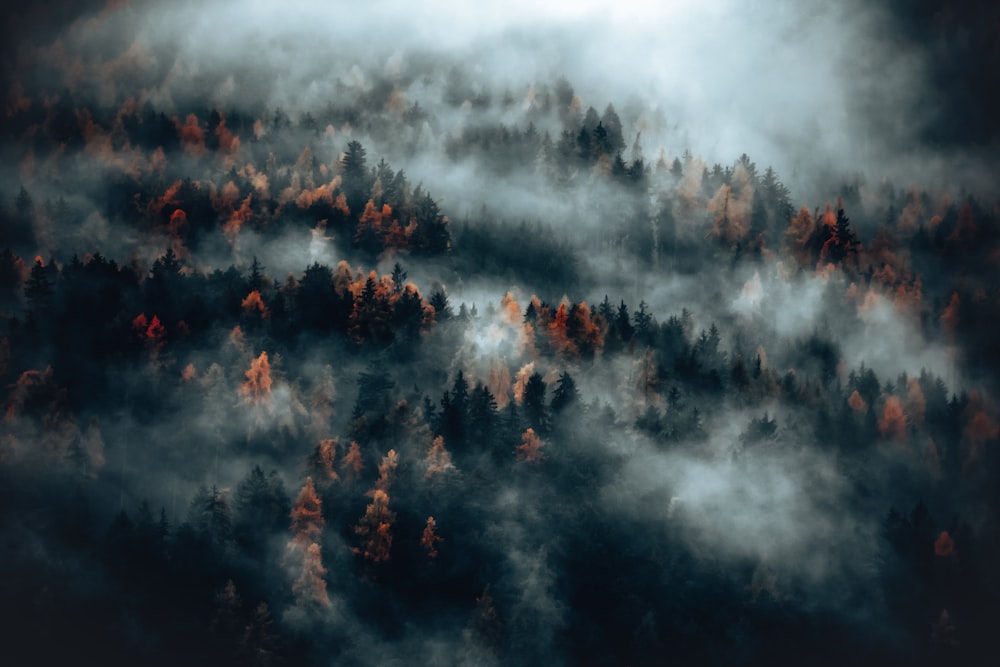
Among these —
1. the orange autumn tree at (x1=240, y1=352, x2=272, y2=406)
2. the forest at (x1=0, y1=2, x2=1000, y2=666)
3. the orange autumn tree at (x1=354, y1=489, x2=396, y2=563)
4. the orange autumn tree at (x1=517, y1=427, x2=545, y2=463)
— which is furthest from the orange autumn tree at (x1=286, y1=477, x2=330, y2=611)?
the orange autumn tree at (x1=517, y1=427, x2=545, y2=463)

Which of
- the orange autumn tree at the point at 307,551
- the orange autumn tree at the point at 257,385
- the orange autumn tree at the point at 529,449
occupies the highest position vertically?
the orange autumn tree at the point at 257,385

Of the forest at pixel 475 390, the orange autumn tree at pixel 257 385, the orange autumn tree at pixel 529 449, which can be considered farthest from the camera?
the orange autumn tree at pixel 257 385

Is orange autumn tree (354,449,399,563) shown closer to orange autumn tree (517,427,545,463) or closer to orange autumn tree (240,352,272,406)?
orange autumn tree (517,427,545,463)

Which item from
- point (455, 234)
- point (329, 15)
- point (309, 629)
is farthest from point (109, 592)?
point (329, 15)

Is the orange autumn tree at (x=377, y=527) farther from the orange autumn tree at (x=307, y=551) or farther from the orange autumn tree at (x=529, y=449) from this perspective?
the orange autumn tree at (x=529, y=449)

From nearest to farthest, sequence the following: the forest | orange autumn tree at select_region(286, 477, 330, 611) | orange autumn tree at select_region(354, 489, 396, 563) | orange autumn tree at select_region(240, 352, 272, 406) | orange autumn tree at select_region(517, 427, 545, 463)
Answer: the forest
orange autumn tree at select_region(286, 477, 330, 611)
orange autumn tree at select_region(354, 489, 396, 563)
orange autumn tree at select_region(517, 427, 545, 463)
orange autumn tree at select_region(240, 352, 272, 406)

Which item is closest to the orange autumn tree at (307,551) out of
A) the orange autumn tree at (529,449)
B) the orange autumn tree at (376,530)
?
the orange autumn tree at (376,530)

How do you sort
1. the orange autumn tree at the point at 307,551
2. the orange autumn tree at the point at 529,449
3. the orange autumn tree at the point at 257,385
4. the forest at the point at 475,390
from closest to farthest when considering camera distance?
the forest at the point at 475,390
the orange autumn tree at the point at 307,551
the orange autumn tree at the point at 529,449
the orange autumn tree at the point at 257,385

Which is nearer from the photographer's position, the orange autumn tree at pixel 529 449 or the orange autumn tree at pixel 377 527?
the orange autumn tree at pixel 377 527

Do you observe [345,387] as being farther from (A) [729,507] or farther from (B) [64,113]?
(B) [64,113]
